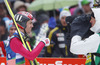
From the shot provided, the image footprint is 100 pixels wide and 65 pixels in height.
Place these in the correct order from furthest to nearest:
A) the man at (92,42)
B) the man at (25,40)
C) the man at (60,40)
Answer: the man at (60,40) → the man at (25,40) → the man at (92,42)

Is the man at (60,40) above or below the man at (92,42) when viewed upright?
below

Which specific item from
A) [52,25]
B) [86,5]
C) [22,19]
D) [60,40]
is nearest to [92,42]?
[22,19]

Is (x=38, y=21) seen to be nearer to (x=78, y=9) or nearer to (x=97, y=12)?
(x=78, y=9)

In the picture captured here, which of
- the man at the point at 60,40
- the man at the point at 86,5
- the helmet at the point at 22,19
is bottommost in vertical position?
the man at the point at 60,40

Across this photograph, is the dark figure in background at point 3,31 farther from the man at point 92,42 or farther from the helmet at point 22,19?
the man at point 92,42

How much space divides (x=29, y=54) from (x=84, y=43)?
3.85ft

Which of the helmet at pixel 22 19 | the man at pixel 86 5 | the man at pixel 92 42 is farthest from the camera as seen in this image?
the man at pixel 86 5

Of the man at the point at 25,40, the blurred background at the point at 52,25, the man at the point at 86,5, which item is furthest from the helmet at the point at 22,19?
the man at the point at 86,5

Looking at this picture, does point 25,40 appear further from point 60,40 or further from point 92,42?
point 60,40

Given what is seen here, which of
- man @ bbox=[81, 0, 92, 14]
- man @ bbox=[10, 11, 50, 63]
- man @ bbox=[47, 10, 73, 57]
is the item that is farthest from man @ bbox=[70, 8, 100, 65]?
man @ bbox=[81, 0, 92, 14]

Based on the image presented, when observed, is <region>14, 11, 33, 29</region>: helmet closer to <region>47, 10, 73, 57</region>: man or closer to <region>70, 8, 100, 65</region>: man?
<region>70, 8, 100, 65</region>: man

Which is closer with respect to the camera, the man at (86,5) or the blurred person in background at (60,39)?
the blurred person in background at (60,39)

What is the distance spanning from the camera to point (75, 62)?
23.2 feet

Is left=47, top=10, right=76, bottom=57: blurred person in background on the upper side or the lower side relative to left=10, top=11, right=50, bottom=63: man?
lower
